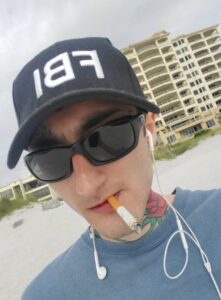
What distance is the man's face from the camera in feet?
3.56

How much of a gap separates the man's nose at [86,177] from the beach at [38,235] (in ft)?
16.8

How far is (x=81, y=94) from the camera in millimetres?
1020

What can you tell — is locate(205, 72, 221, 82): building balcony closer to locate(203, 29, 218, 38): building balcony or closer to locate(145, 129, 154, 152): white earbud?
locate(203, 29, 218, 38): building balcony

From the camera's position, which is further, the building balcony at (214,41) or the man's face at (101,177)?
the building balcony at (214,41)

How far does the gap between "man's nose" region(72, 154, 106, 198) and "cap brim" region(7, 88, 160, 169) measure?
6.8 inches

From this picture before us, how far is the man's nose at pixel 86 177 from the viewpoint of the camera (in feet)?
3.56

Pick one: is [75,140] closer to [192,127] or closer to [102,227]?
[102,227]

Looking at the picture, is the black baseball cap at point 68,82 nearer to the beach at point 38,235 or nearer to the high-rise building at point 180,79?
the beach at point 38,235

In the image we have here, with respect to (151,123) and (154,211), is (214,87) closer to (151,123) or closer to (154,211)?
(151,123)

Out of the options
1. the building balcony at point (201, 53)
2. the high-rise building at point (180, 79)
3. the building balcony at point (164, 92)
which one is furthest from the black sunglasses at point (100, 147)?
the building balcony at point (201, 53)

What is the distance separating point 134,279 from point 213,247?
28 centimetres

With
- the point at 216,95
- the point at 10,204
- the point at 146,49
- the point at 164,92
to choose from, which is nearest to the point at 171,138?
the point at 164,92

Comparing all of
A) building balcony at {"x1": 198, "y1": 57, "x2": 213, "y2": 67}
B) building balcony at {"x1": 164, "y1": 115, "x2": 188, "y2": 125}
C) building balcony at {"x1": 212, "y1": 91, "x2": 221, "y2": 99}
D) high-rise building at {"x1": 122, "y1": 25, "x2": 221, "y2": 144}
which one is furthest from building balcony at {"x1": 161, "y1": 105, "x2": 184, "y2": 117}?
building balcony at {"x1": 198, "y1": 57, "x2": 213, "y2": 67}

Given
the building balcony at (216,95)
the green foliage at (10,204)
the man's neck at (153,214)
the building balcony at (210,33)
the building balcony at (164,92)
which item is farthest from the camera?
the building balcony at (210,33)
